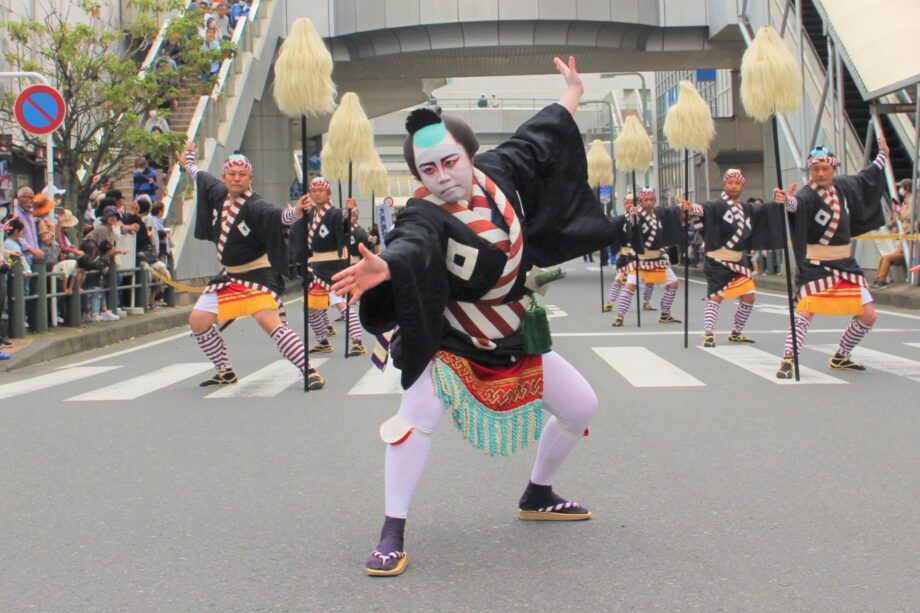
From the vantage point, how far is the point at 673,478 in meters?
5.70

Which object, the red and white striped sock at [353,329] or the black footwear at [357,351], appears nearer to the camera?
the black footwear at [357,351]

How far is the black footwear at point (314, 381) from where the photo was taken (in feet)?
31.3

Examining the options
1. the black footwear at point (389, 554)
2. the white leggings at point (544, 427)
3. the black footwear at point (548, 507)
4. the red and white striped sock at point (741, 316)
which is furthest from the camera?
the red and white striped sock at point (741, 316)

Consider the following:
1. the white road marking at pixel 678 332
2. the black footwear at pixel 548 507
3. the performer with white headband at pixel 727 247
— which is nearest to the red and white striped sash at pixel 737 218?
the performer with white headband at pixel 727 247

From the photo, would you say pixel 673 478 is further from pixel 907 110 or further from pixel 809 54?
pixel 809 54

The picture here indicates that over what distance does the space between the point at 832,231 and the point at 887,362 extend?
167 centimetres

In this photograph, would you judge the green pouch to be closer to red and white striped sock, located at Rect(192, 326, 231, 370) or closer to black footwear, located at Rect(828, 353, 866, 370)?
red and white striped sock, located at Rect(192, 326, 231, 370)

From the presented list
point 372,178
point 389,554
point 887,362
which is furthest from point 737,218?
point 372,178

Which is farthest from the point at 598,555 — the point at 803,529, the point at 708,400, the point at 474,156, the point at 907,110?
the point at 907,110

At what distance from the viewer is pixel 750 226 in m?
11.3

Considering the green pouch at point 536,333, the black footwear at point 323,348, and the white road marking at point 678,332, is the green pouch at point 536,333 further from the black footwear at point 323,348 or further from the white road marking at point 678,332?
the white road marking at point 678,332

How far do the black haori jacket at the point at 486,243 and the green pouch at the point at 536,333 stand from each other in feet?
0.22

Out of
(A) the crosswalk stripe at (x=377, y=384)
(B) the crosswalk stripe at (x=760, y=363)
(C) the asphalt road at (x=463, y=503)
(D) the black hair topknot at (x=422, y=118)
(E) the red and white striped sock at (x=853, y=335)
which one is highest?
(D) the black hair topknot at (x=422, y=118)

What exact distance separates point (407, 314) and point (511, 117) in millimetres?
51666
